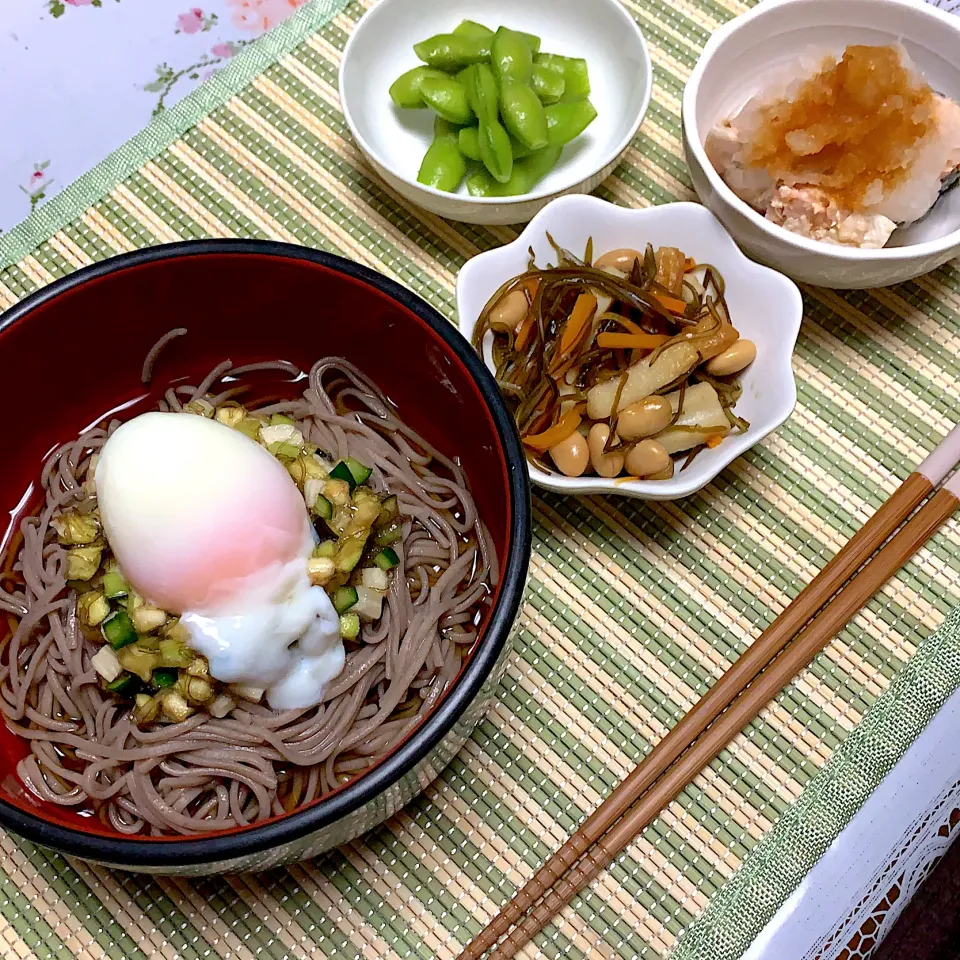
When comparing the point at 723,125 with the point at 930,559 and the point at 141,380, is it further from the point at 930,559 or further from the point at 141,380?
the point at 141,380

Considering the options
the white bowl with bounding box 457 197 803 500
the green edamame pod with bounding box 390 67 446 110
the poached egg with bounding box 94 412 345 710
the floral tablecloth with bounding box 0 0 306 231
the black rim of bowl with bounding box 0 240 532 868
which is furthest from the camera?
the floral tablecloth with bounding box 0 0 306 231

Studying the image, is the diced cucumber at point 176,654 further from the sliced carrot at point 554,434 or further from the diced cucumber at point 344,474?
the sliced carrot at point 554,434

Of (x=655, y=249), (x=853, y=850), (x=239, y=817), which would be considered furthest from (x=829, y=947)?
(x=655, y=249)

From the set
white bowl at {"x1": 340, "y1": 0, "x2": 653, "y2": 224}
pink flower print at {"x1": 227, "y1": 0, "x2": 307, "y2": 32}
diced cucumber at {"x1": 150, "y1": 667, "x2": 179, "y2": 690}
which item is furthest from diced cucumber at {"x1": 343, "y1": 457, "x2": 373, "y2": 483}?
pink flower print at {"x1": 227, "y1": 0, "x2": 307, "y2": 32}

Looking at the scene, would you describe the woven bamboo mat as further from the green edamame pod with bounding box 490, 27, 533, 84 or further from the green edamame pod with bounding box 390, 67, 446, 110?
the green edamame pod with bounding box 490, 27, 533, 84

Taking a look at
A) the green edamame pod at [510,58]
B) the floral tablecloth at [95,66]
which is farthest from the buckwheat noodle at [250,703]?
the floral tablecloth at [95,66]
